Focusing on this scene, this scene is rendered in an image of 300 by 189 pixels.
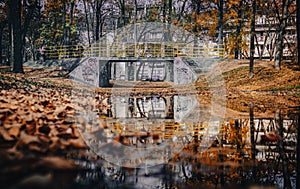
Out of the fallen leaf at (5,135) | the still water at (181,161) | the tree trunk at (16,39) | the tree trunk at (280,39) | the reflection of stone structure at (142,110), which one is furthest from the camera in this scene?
the tree trunk at (280,39)

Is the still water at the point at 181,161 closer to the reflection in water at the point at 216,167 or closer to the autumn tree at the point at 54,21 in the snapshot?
the reflection in water at the point at 216,167

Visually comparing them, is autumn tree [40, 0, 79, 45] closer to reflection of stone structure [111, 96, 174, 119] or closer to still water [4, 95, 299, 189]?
reflection of stone structure [111, 96, 174, 119]

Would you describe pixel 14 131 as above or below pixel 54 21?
below

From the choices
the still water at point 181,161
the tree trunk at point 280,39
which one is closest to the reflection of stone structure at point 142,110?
the still water at point 181,161

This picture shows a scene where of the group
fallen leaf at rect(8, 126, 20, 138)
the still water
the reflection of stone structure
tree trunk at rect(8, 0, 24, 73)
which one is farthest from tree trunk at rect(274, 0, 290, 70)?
fallen leaf at rect(8, 126, 20, 138)

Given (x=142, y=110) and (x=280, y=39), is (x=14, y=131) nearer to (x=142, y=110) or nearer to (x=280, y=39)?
(x=142, y=110)

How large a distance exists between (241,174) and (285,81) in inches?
426

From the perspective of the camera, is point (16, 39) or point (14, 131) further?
point (16, 39)

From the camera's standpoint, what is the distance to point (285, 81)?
1171cm


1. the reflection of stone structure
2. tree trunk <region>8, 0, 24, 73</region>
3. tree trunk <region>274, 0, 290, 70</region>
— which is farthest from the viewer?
tree trunk <region>274, 0, 290, 70</region>

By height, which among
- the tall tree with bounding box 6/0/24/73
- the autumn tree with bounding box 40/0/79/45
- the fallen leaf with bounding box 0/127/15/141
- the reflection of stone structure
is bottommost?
the reflection of stone structure

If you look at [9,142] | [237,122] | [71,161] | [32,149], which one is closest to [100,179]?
[71,161]

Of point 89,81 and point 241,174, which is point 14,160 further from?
point 89,81

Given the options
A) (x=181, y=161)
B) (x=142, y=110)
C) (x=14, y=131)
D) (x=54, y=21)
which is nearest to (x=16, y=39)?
(x=142, y=110)
